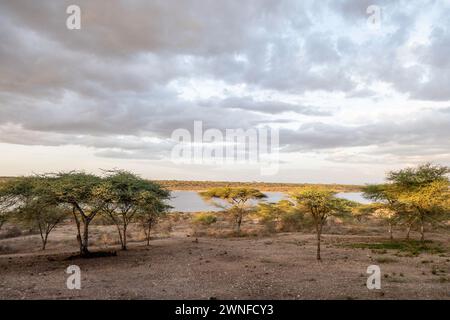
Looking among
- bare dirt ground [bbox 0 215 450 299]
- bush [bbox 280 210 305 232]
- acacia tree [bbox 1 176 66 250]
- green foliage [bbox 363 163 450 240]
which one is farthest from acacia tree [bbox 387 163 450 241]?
acacia tree [bbox 1 176 66 250]

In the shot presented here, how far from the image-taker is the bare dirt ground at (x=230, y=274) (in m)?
16.5

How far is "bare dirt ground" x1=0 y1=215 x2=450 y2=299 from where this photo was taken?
1647 centimetres

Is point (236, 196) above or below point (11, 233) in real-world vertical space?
above

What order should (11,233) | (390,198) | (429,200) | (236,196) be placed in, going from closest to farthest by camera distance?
(429,200)
(390,198)
(11,233)
(236,196)

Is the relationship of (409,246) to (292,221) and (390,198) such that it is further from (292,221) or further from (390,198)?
(292,221)

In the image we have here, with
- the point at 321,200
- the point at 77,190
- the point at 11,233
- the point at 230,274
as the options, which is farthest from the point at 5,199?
the point at 321,200

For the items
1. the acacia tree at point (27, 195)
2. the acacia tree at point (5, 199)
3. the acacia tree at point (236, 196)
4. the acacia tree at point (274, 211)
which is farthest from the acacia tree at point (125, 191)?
the acacia tree at point (274, 211)

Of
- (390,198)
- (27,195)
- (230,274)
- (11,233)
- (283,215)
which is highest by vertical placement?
A: (27,195)

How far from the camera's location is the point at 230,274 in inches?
827

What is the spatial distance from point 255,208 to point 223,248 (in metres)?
19.8

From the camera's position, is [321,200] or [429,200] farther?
[429,200]

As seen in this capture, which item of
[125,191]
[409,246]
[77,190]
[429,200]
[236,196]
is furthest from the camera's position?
[236,196]

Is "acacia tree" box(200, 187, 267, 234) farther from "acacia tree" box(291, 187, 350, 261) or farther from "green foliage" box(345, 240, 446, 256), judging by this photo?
"acacia tree" box(291, 187, 350, 261)
